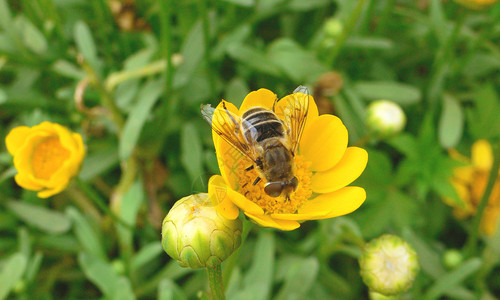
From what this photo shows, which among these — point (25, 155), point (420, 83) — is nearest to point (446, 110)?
point (420, 83)

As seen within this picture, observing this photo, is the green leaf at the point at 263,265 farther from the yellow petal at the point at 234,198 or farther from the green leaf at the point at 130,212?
the yellow petal at the point at 234,198

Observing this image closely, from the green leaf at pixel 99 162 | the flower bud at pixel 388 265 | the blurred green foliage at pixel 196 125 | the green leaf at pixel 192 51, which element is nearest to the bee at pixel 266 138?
the flower bud at pixel 388 265

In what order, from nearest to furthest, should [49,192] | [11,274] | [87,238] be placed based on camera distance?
[49,192]
[11,274]
[87,238]

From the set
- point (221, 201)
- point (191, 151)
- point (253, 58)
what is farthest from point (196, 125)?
point (221, 201)

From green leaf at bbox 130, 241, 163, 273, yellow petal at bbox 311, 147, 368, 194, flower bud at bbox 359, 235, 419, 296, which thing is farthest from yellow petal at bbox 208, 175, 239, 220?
green leaf at bbox 130, 241, 163, 273

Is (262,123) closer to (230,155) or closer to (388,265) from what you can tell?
(230,155)
